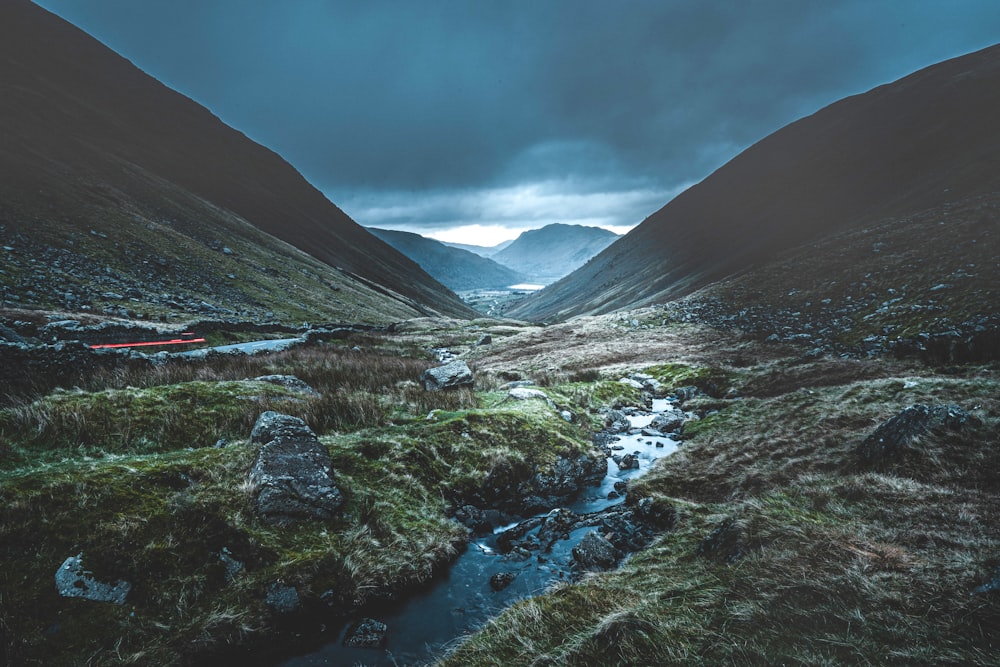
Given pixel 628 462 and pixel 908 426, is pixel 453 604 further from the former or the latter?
pixel 908 426

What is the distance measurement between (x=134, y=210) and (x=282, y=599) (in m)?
95.5

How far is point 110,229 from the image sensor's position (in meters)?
61.3

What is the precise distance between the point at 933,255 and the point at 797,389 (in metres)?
28.5

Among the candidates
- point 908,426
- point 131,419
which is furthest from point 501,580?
point 908,426

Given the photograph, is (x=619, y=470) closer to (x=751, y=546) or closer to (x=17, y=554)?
(x=751, y=546)

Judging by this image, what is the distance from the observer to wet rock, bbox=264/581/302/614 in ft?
24.5

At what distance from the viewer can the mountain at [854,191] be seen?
154ft

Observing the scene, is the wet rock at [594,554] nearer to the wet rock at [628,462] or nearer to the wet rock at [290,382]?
the wet rock at [628,462]

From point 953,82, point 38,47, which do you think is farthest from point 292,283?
point 953,82

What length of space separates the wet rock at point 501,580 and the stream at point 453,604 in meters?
0.07

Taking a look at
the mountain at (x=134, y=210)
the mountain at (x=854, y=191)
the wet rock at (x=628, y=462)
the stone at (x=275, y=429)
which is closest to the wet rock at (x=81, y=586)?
the stone at (x=275, y=429)

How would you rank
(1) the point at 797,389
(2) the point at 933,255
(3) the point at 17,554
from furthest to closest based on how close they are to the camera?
(2) the point at 933,255 < (1) the point at 797,389 < (3) the point at 17,554

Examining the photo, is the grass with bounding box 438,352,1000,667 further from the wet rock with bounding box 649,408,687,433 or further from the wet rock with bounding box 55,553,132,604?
the wet rock with bounding box 649,408,687,433

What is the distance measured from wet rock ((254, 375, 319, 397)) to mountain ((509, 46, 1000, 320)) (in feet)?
133
